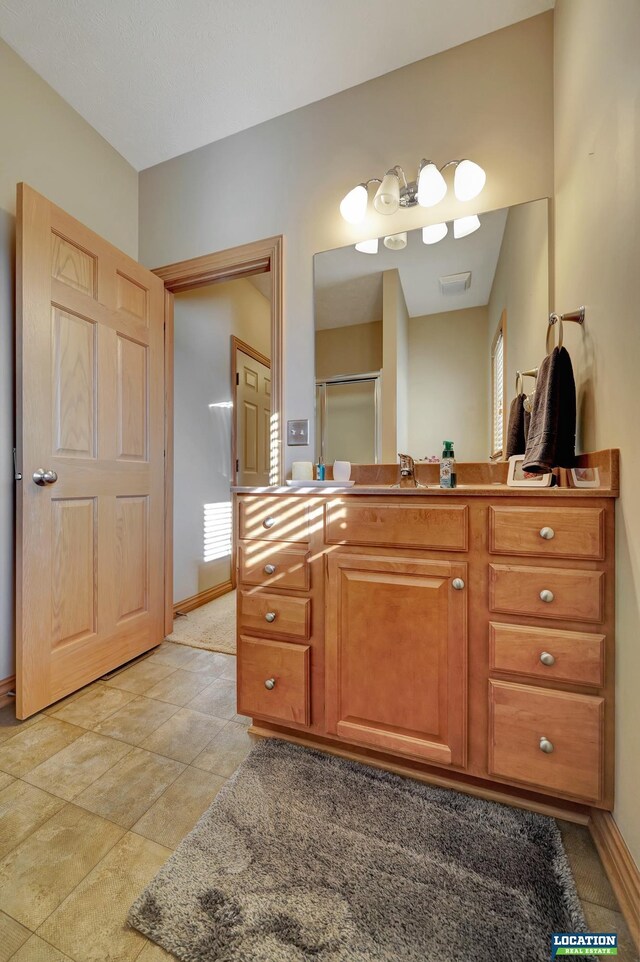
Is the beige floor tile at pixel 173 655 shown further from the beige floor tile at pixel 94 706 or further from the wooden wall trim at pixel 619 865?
the wooden wall trim at pixel 619 865

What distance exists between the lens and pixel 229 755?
1.34m

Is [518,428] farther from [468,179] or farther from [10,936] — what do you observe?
[10,936]

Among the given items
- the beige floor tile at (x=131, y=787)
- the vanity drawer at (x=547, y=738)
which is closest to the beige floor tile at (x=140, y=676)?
the beige floor tile at (x=131, y=787)

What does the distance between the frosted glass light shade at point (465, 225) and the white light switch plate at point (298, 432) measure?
3.32ft

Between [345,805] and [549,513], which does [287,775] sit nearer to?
[345,805]

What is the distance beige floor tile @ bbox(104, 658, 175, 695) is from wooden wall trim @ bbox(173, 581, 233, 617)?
619 mm

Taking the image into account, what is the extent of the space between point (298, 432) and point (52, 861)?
5.26 ft

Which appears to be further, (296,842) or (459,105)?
(459,105)

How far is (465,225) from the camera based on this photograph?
158 cm

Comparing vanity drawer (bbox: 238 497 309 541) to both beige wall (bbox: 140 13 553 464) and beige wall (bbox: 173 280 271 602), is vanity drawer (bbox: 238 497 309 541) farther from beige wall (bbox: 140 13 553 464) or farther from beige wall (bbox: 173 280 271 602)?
beige wall (bbox: 173 280 271 602)

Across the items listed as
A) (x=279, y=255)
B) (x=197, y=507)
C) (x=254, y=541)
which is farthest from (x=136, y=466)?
(x=279, y=255)

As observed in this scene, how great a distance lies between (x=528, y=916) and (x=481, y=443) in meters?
1.36

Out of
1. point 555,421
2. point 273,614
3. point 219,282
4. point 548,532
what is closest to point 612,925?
point 548,532

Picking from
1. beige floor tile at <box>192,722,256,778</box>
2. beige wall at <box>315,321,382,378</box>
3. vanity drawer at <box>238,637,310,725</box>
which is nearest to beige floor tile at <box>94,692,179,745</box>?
beige floor tile at <box>192,722,256,778</box>
